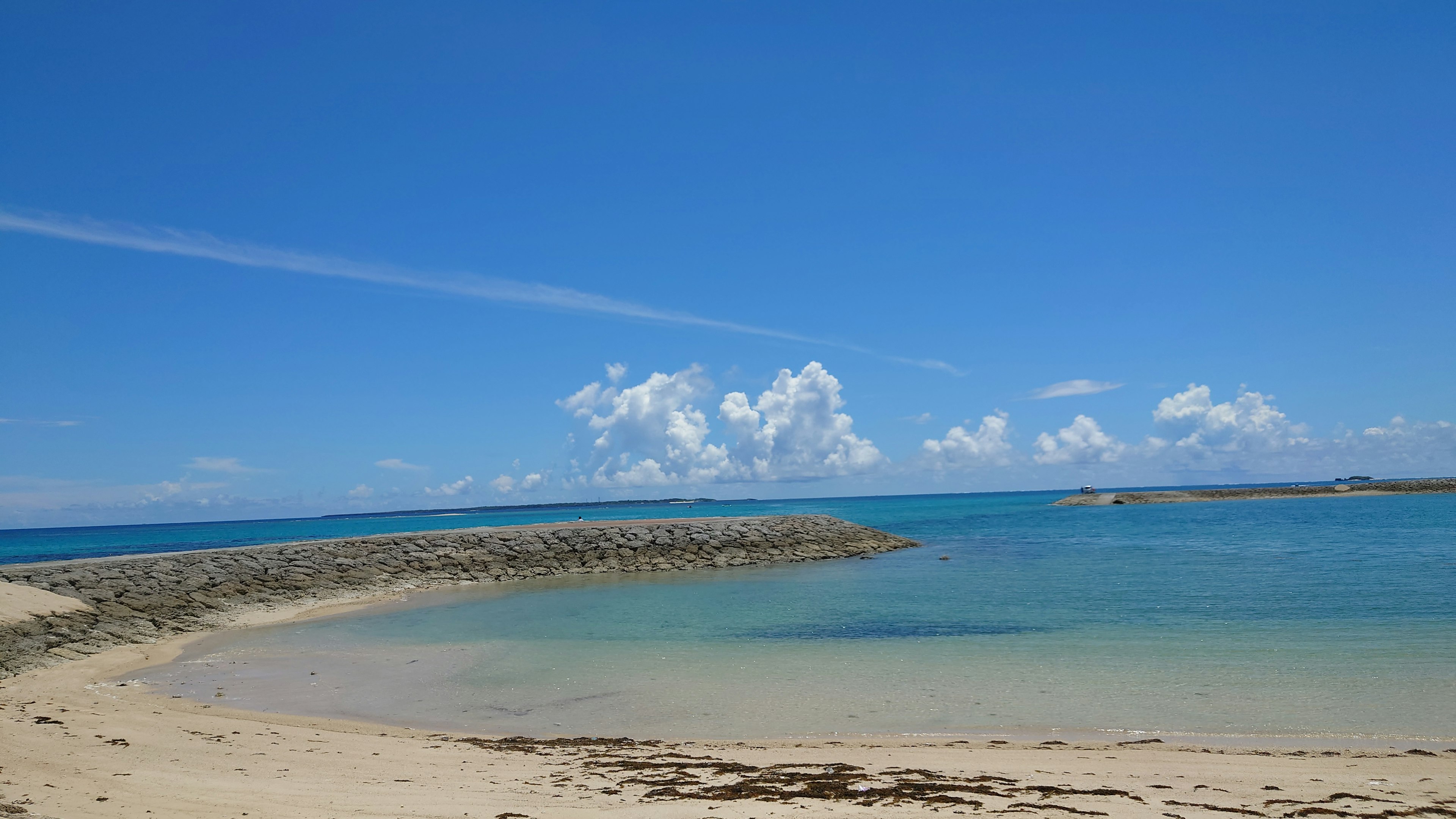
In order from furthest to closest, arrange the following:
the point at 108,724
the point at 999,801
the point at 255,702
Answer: the point at 255,702
the point at 108,724
the point at 999,801

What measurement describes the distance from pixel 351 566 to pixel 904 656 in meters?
22.6

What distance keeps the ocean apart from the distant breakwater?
2.31 metres

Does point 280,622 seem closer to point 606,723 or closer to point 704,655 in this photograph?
point 704,655

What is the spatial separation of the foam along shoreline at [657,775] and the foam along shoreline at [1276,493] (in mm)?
104751

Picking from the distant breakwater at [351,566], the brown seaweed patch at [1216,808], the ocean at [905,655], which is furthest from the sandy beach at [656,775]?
the distant breakwater at [351,566]

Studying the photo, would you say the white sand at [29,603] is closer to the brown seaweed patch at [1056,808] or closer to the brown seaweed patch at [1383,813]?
the brown seaweed patch at [1056,808]

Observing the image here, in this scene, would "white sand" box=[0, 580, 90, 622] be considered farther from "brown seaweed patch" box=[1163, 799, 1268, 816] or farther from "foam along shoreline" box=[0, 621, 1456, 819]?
"brown seaweed patch" box=[1163, 799, 1268, 816]

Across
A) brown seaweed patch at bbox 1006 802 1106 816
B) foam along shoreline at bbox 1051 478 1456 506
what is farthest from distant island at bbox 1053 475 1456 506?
brown seaweed patch at bbox 1006 802 1106 816

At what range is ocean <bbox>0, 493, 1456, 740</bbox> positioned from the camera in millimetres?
10398

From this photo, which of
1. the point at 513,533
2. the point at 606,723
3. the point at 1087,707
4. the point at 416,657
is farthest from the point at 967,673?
the point at 513,533

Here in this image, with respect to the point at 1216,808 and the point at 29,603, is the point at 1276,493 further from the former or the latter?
the point at 29,603

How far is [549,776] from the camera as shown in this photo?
25.5ft

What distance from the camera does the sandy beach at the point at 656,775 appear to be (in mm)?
6531

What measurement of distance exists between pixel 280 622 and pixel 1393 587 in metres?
29.4
